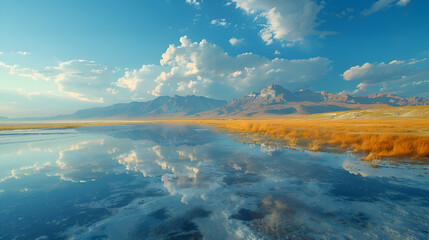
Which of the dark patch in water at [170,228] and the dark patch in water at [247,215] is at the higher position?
the dark patch in water at [170,228]

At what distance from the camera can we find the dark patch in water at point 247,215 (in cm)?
602

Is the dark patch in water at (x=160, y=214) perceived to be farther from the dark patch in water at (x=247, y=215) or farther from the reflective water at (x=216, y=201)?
the dark patch in water at (x=247, y=215)

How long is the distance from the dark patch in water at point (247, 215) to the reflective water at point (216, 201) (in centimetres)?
3

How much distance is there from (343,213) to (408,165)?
32.5ft

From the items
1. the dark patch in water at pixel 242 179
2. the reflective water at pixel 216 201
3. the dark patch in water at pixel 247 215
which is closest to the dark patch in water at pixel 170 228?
the reflective water at pixel 216 201

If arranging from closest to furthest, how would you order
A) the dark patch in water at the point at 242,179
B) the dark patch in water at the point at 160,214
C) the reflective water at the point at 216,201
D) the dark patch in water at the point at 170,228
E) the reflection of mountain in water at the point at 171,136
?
the dark patch in water at the point at 170,228, the reflective water at the point at 216,201, the dark patch in water at the point at 160,214, the dark patch in water at the point at 242,179, the reflection of mountain in water at the point at 171,136

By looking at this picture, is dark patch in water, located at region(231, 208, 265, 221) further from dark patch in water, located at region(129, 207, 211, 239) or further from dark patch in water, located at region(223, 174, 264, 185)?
dark patch in water, located at region(223, 174, 264, 185)

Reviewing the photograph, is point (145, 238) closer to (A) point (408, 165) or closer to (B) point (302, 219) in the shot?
(B) point (302, 219)

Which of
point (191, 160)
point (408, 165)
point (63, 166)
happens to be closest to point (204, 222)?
point (191, 160)

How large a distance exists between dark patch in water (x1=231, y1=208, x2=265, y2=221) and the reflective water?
3 cm

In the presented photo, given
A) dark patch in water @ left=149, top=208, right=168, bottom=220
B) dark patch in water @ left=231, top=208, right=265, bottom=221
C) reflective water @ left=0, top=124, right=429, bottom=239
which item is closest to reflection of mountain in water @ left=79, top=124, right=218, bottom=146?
reflective water @ left=0, top=124, right=429, bottom=239

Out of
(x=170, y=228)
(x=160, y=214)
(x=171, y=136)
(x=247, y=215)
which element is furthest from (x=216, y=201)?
(x=171, y=136)

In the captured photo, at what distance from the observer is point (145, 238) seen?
5031 mm

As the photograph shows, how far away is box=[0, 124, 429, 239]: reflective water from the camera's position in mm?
5344
